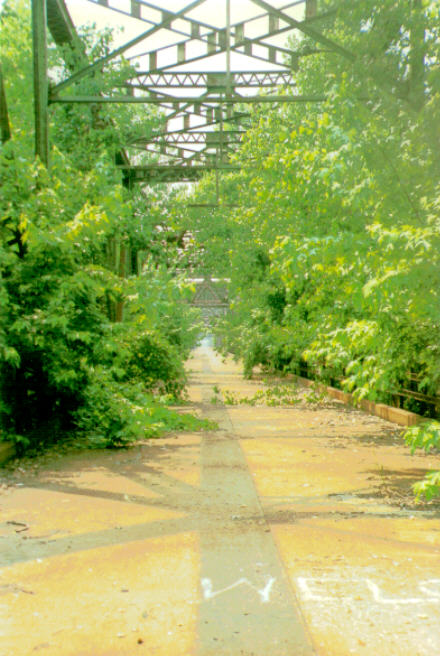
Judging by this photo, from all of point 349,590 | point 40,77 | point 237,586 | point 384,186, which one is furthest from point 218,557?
point 40,77

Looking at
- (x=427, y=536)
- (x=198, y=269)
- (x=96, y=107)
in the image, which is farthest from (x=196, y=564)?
(x=198, y=269)

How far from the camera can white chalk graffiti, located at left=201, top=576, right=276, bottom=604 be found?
4750 mm

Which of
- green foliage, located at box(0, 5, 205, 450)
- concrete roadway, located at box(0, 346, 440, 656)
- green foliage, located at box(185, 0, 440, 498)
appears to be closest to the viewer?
concrete roadway, located at box(0, 346, 440, 656)

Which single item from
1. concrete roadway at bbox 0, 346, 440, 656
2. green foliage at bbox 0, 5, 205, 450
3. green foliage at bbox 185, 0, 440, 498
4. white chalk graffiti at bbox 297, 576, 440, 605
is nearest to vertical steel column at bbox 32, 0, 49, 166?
green foliage at bbox 0, 5, 205, 450

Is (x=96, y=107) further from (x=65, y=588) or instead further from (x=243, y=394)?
(x=65, y=588)

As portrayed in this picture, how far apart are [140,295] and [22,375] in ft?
7.65

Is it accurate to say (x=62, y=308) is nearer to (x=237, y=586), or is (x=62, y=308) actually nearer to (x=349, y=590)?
(x=237, y=586)

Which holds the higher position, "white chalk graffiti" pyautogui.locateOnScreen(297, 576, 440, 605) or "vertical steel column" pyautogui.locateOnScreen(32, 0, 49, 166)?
"vertical steel column" pyautogui.locateOnScreen(32, 0, 49, 166)

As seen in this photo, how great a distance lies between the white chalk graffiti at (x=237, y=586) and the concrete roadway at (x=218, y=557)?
0.01 m

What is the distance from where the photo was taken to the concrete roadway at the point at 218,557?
414 centimetres

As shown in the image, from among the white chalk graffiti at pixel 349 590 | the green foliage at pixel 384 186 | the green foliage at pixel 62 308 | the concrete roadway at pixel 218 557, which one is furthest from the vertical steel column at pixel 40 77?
the white chalk graffiti at pixel 349 590

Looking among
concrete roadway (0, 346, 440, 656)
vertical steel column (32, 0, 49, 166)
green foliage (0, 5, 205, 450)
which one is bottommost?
concrete roadway (0, 346, 440, 656)

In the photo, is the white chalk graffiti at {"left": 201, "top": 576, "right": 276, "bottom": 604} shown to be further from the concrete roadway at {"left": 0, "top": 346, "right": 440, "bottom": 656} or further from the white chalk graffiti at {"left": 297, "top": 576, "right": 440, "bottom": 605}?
the white chalk graffiti at {"left": 297, "top": 576, "right": 440, "bottom": 605}

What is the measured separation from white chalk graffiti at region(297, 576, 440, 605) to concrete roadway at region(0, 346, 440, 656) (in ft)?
0.04
